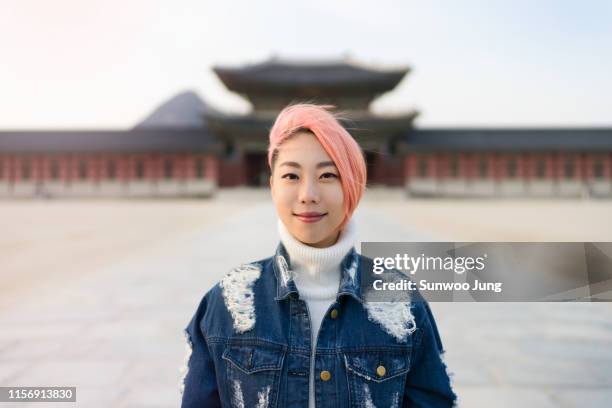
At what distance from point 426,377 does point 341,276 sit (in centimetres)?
38

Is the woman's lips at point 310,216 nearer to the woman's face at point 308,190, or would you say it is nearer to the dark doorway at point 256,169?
the woman's face at point 308,190

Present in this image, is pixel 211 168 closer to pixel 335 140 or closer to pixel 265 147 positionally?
pixel 265 147

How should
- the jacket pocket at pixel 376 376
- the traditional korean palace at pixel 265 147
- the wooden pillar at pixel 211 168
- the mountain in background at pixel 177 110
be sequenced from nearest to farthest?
the jacket pocket at pixel 376 376, the traditional korean palace at pixel 265 147, the wooden pillar at pixel 211 168, the mountain in background at pixel 177 110

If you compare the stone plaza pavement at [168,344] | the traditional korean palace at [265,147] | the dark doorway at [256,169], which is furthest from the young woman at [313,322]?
the dark doorway at [256,169]

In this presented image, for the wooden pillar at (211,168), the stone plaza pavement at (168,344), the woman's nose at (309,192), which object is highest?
the wooden pillar at (211,168)

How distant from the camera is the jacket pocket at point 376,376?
1290 millimetres

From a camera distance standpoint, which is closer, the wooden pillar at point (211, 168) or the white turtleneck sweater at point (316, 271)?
the white turtleneck sweater at point (316, 271)

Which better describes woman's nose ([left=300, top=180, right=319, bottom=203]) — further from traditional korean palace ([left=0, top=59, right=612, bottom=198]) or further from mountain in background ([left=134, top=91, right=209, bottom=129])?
mountain in background ([left=134, top=91, right=209, bottom=129])

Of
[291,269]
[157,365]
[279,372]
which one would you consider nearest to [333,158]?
[291,269]

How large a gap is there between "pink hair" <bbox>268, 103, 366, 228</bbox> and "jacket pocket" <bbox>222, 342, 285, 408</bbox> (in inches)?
15.9

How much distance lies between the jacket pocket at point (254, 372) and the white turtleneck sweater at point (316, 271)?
0.44ft

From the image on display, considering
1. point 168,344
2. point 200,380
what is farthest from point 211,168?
point 200,380

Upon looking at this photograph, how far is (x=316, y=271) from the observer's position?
1371 mm

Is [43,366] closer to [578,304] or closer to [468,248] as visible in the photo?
[468,248]
